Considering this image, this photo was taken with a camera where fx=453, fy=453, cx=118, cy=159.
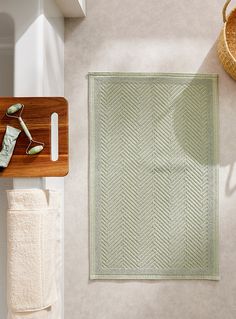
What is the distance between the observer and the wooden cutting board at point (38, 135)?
4.40 ft

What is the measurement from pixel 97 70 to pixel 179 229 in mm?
824

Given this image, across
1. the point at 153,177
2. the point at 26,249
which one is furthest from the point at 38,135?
the point at 153,177

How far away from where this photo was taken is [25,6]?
1595 millimetres

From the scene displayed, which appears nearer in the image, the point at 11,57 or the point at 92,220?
the point at 11,57

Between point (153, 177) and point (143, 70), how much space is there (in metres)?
0.50

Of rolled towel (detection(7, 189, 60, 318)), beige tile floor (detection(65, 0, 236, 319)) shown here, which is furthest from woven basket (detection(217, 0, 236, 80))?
rolled towel (detection(7, 189, 60, 318))

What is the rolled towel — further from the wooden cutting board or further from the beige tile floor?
the beige tile floor

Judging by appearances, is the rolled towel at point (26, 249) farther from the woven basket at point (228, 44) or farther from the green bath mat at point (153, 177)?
the woven basket at point (228, 44)

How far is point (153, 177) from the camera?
207 centimetres

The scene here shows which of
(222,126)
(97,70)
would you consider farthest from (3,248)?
(222,126)

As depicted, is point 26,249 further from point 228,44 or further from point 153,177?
point 228,44

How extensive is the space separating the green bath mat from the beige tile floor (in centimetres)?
5

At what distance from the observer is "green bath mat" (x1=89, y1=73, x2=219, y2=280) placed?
6.77ft

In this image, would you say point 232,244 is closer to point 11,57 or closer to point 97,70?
point 97,70
